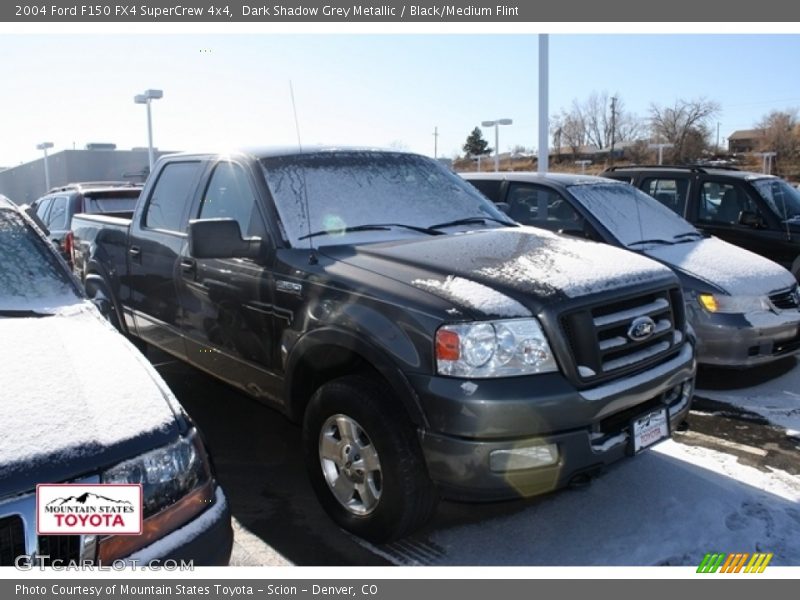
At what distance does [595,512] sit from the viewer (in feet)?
11.8

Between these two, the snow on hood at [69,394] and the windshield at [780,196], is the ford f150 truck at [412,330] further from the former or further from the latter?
the windshield at [780,196]

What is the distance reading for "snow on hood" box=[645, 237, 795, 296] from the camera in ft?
18.0

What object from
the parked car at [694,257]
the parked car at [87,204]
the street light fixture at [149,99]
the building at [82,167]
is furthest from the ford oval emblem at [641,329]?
the building at [82,167]

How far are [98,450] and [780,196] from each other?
8.04 meters

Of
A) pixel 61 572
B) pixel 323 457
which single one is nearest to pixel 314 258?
pixel 323 457

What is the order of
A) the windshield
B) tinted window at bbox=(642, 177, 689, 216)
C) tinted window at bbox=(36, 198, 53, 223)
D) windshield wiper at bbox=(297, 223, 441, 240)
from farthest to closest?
tinted window at bbox=(36, 198, 53, 223)
tinted window at bbox=(642, 177, 689, 216)
the windshield
windshield wiper at bbox=(297, 223, 441, 240)

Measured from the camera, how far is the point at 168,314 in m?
4.86

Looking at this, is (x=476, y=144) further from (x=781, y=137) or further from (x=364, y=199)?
(x=364, y=199)

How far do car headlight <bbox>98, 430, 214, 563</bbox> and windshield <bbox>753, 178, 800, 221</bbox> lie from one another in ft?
23.9

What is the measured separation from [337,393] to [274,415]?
217cm

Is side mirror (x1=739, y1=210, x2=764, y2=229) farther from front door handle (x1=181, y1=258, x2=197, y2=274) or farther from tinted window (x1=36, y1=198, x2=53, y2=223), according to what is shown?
tinted window (x1=36, y1=198, x2=53, y2=223)

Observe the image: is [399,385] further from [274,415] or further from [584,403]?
[274,415]

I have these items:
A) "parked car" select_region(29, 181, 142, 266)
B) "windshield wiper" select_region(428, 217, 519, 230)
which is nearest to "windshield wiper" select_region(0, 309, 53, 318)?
"windshield wiper" select_region(428, 217, 519, 230)

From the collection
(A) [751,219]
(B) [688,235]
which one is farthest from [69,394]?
(A) [751,219]
